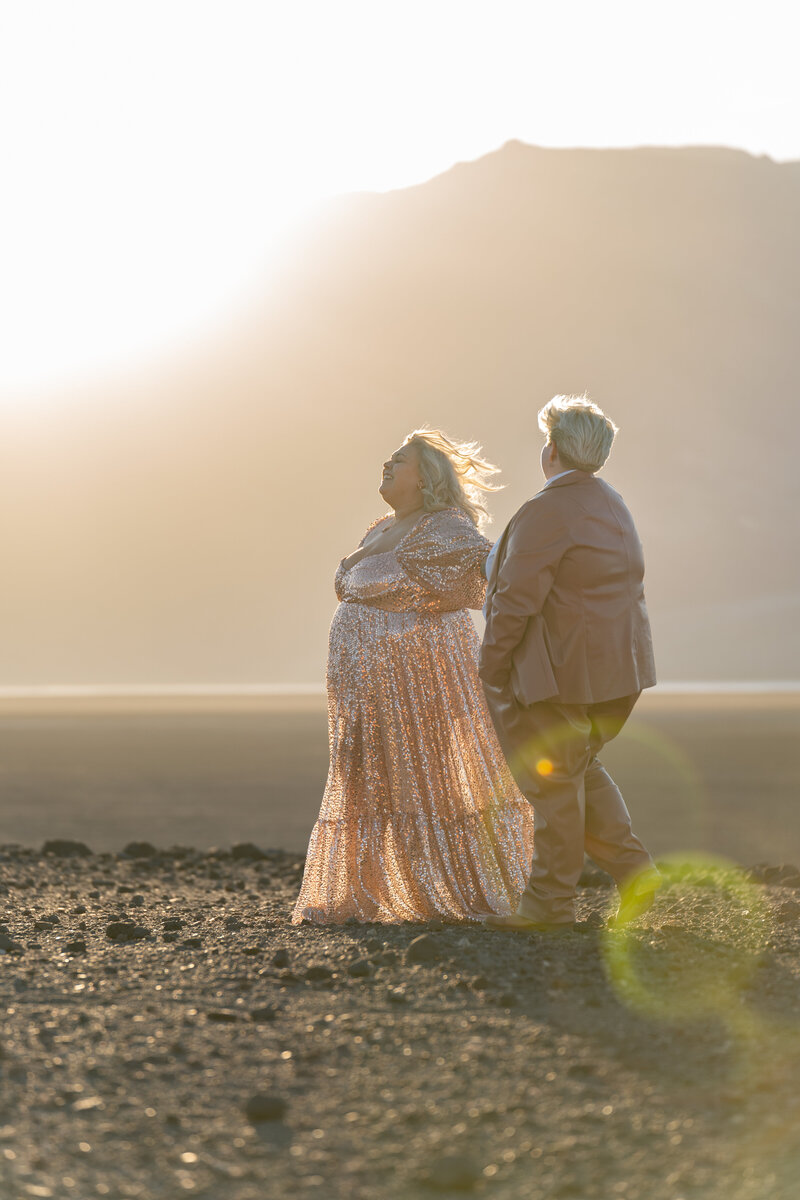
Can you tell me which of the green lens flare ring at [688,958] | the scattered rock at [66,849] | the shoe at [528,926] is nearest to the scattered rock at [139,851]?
the scattered rock at [66,849]

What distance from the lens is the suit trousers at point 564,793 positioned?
16.8ft

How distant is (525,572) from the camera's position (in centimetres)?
507

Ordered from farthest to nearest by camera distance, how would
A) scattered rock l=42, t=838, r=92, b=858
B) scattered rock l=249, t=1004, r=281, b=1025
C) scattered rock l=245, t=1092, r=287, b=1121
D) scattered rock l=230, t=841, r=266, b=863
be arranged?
scattered rock l=230, t=841, r=266, b=863, scattered rock l=42, t=838, r=92, b=858, scattered rock l=249, t=1004, r=281, b=1025, scattered rock l=245, t=1092, r=287, b=1121

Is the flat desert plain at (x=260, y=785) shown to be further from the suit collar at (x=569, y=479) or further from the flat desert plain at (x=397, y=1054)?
the suit collar at (x=569, y=479)

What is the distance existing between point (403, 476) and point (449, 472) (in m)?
0.20

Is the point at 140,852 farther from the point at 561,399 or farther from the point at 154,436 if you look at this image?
the point at 154,436

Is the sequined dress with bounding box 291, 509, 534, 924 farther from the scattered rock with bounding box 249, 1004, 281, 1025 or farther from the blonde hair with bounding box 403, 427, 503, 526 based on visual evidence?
the scattered rock with bounding box 249, 1004, 281, 1025

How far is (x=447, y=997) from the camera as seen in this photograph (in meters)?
4.23

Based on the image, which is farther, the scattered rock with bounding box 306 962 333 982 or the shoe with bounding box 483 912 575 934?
the shoe with bounding box 483 912 575 934

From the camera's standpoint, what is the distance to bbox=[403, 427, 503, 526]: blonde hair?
19.8ft

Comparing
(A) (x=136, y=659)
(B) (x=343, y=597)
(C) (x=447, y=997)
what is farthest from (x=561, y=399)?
(A) (x=136, y=659)

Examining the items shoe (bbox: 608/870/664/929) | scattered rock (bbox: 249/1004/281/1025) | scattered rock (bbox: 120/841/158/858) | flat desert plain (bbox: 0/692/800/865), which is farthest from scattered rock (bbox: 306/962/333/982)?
flat desert plain (bbox: 0/692/800/865)

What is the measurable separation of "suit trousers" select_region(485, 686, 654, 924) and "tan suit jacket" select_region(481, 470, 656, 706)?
4.0 inches

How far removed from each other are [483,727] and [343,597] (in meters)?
0.83
